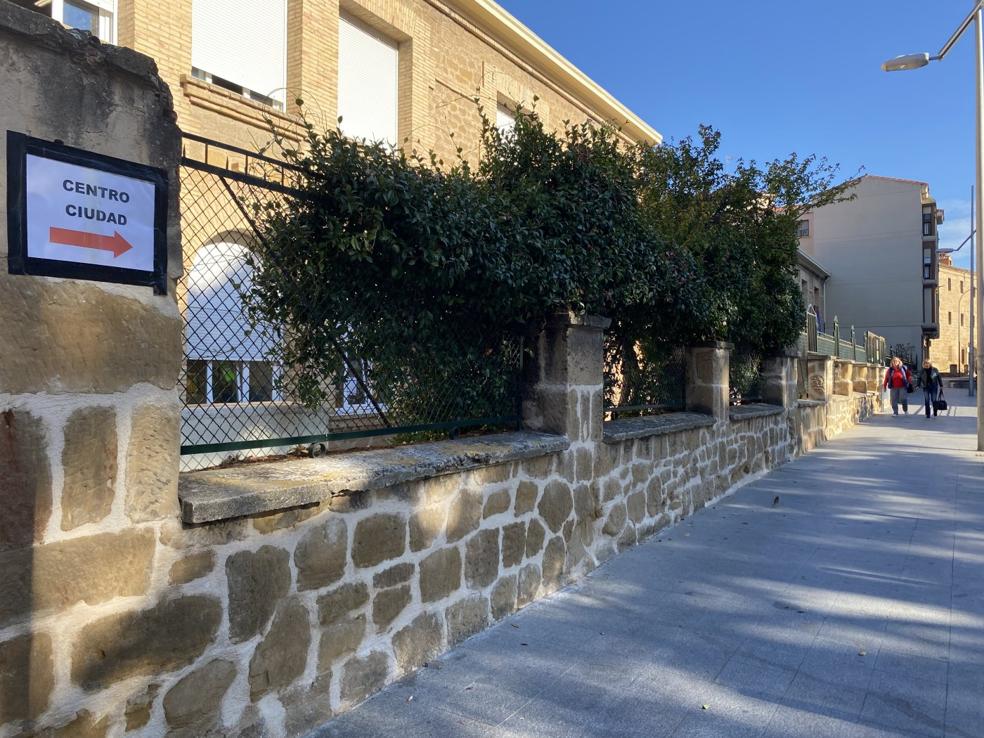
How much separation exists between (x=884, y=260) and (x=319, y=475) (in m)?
44.4

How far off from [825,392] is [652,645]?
13066 millimetres

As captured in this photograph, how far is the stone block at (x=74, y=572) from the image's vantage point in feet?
6.52

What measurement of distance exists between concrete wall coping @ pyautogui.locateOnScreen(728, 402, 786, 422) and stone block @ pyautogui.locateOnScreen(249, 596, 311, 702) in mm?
6497

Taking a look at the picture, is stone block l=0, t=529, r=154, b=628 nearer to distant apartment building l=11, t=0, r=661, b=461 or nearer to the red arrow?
distant apartment building l=11, t=0, r=661, b=461

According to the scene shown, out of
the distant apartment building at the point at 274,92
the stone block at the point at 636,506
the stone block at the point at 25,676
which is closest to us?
the stone block at the point at 25,676

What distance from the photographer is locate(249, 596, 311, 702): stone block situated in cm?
267

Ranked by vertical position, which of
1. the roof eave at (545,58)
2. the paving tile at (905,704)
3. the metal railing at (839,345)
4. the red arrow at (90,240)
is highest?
the roof eave at (545,58)

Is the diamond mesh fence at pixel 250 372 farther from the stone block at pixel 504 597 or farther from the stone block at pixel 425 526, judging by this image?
the stone block at pixel 504 597

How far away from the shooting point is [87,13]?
298 inches

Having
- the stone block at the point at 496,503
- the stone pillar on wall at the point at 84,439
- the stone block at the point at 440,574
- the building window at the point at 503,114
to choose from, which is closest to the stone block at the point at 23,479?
the stone pillar on wall at the point at 84,439

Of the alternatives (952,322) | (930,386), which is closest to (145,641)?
(930,386)

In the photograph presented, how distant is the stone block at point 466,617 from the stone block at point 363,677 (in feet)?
1.69

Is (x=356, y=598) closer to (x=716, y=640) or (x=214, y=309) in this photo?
(x=214, y=309)

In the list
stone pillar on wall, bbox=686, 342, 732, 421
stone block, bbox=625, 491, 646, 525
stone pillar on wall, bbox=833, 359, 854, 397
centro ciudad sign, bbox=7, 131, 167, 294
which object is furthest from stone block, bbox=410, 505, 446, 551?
stone pillar on wall, bbox=833, 359, 854, 397
